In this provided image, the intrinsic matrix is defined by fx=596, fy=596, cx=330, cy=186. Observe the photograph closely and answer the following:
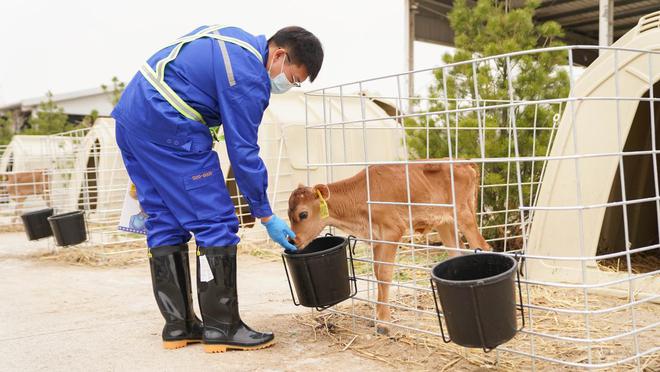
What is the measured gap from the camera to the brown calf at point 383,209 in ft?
13.3

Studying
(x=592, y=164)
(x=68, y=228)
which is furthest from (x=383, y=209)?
(x=68, y=228)

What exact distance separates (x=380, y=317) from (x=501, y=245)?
10.8 ft

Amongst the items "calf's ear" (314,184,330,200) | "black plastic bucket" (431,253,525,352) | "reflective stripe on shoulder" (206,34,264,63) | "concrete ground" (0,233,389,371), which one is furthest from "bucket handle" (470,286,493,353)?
"reflective stripe on shoulder" (206,34,264,63)

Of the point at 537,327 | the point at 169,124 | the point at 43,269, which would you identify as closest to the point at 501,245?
the point at 537,327

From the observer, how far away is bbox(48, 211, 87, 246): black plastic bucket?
281 inches

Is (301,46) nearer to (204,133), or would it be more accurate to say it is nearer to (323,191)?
(204,133)

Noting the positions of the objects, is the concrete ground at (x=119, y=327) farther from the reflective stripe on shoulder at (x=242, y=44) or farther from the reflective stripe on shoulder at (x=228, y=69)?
the reflective stripe on shoulder at (x=242, y=44)

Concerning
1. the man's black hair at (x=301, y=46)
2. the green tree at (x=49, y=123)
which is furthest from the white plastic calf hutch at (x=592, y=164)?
the green tree at (x=49, y=123)

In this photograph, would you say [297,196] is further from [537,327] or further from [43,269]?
[43,269]

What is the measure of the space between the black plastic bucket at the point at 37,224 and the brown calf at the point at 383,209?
207 inches

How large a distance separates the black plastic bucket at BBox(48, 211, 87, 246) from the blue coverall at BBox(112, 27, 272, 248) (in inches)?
164

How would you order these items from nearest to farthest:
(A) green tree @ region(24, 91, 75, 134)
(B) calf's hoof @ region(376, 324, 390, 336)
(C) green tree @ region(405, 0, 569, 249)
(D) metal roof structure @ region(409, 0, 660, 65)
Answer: (B) calf's hoof @ region(376, 324, 390, 336)
(C) green tree @ region(405, 0, 569, 249)
(D) metal roof structure @ region(409, 0, 660, 65)
(A) green tree @ region(24, 91, 75, 134)

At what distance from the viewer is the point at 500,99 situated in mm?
6629

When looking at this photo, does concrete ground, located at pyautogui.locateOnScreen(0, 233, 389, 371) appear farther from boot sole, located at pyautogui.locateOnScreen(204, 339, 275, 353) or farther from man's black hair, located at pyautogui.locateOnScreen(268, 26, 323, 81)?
man's black hair, located at pyautogui.locateOnScreen(268, 26, 323, 81)
